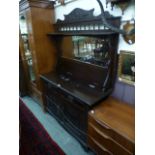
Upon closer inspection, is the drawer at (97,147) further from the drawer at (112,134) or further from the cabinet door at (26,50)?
the cabinet door at (26,50)

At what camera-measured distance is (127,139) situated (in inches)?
42.2

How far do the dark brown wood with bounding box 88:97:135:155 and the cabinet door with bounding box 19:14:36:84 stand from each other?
1.60m

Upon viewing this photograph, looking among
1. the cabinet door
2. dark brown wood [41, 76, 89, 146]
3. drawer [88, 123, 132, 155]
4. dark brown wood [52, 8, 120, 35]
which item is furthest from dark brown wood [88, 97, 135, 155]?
the cabinet door

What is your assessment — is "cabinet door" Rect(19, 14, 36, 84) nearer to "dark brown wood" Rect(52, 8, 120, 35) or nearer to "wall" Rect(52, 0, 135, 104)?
"dark brown wood" Rect(52, 8, 120, 35)

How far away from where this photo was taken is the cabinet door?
2.32 metres

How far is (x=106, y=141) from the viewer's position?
50.9 inches

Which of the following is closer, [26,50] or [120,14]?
[120,14]

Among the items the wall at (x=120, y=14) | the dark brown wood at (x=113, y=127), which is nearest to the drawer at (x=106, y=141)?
the dark brown wood at (x=113, y=127)

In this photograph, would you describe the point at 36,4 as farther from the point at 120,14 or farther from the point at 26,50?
the point at 120,14

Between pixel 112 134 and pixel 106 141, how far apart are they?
0.48 ft

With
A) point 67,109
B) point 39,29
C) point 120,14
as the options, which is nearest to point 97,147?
point 67,109

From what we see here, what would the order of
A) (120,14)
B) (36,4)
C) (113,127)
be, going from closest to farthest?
1. (113,127)
2. (120,14)
3. (36,4)
